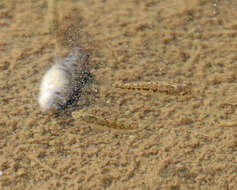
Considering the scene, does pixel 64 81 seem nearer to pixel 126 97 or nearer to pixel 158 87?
pixel 126 97

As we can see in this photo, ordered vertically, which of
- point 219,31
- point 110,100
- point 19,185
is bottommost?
point 19,185

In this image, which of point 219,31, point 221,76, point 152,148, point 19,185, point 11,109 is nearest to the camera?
point 19,185

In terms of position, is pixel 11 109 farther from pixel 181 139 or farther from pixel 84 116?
pixel 181 139

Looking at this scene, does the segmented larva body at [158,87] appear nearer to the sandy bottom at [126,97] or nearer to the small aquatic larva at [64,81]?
the sandy bottom at [126,97]

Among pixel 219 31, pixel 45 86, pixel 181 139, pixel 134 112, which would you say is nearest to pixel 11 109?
pixel 45 86

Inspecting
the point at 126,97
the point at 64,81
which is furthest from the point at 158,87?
the point at 64,81

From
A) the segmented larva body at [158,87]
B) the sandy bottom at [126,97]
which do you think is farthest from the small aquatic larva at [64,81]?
the segmented larva body at [158,87]
